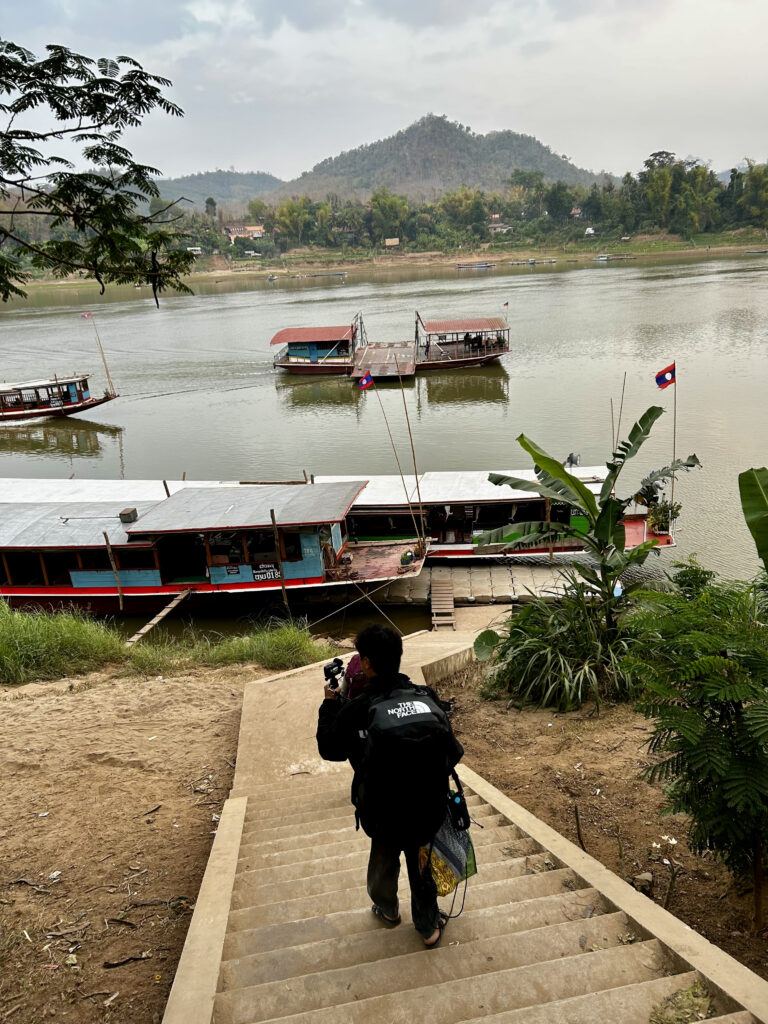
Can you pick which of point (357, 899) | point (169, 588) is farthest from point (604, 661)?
point (169, 588)

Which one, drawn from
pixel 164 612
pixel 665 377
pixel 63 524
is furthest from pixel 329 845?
pixel 665 377

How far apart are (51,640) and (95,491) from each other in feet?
28.7

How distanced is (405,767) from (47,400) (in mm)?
30256

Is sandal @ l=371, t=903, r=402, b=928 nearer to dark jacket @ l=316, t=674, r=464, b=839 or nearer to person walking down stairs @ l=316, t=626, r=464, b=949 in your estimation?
person walking down stairs @ l=316, t=626, r=464, b=949

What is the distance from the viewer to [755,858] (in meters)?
2.75

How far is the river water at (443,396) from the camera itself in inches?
815

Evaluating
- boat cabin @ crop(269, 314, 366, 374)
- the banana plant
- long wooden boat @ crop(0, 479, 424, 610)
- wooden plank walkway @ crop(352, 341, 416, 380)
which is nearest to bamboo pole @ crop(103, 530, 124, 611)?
long wooden boat @ crop(0, 479, 424, 610)

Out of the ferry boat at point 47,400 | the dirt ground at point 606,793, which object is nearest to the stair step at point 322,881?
the dirt ground at point 606,793

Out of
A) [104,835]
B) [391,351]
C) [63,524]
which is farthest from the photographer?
[391,351]

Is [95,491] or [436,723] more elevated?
[436,723]

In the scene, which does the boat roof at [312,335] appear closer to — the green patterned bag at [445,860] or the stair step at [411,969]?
the green patterned bag at [445,860]

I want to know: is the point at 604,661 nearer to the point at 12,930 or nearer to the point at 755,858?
the point at 755,858

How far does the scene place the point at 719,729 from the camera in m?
2.71

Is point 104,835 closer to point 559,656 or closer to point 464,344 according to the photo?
point 559,656
